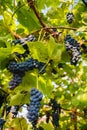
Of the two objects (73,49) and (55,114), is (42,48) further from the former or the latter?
(55,114)

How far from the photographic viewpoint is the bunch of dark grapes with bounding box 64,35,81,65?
1645 millimetres

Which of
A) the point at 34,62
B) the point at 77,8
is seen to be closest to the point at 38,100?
the point at 34,62

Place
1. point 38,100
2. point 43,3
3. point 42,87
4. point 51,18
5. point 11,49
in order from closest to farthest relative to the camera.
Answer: point 38,100 < point 11,49 < point 42,87 < point 43,3 < point 51,18

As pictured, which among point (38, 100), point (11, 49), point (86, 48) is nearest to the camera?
point (38, 100)

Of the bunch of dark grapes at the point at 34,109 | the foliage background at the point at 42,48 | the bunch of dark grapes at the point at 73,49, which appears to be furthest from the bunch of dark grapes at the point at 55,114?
the bunch of dark grapes at the point at 34,109

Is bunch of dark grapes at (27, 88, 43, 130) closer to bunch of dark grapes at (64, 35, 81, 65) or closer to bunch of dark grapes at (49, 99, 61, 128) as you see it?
bunch of dark grapes at (64, 35, 81, 65)

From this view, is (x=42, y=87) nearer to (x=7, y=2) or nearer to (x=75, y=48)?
(x=75, y=48)

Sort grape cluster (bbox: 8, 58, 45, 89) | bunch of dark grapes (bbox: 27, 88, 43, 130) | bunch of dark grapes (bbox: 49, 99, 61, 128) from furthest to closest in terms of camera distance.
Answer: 1. bunch of dark grapes (bbox: 49, 99, 61, 128)
2. grape cluster (bbox: 8, 58, 45, 89)
3. bunch of dark grapes (bbox: 27, 88, 43, 130)

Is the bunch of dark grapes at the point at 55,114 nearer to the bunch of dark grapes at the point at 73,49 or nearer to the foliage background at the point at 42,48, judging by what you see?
the foliage background at the point at 42,48

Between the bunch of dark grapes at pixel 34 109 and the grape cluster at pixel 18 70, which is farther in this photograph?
the grape cluster at pixel 18 70

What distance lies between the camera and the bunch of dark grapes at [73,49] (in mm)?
1645

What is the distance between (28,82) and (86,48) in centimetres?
63

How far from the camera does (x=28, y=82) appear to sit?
1716mm

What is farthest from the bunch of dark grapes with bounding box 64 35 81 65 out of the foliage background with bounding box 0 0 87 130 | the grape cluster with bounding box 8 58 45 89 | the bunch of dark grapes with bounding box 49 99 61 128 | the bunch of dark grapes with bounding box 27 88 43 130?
the bunch of dark grapes with bounding box 49 99 61 128
